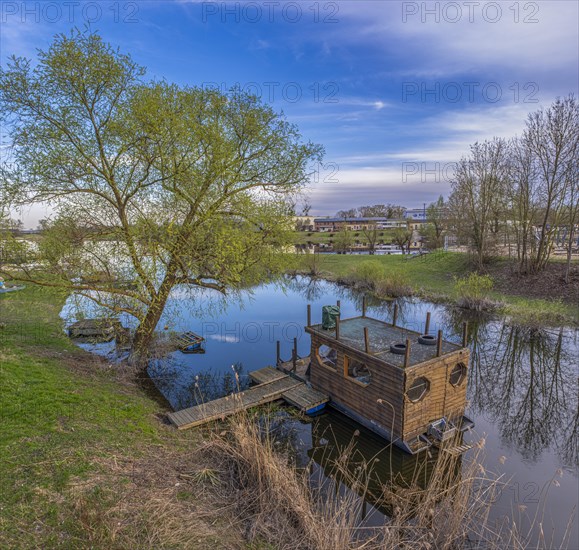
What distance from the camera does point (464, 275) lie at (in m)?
31.6

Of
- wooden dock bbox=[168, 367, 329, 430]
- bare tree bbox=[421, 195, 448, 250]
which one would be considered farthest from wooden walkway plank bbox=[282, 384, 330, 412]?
bare tree bbox=[421, 195, 448, 250]

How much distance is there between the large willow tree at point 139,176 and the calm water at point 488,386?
1.71 meters

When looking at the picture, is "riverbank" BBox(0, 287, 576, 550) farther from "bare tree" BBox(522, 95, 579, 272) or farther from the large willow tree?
"bare tree" BBox(522, 95, 579, 272)

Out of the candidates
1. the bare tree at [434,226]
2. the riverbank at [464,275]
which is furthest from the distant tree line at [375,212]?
the riverbank at [464,275]

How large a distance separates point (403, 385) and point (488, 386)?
7333 millimetres

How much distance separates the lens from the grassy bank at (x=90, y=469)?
495 cm

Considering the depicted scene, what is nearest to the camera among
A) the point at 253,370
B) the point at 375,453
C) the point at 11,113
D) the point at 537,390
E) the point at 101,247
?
the point at 375,453

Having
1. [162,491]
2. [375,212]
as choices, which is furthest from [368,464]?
[375,212]

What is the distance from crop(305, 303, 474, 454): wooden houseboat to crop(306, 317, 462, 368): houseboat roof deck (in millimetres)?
26

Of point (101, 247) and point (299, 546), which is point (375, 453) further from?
point (101, 247)

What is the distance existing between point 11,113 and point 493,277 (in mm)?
32254

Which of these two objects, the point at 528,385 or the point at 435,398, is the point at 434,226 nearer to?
the point at 528,385

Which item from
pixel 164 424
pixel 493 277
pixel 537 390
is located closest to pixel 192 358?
pixel 164 424

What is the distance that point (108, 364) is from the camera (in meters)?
13.5
